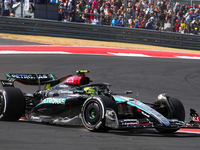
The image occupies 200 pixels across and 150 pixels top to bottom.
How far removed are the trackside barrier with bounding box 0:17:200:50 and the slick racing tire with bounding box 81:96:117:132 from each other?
54.7 ft

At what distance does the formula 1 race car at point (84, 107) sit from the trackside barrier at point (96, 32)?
15055 mm

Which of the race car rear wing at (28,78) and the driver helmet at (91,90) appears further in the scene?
the race car rear wing at (28,78)

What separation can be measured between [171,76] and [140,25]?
9861 millimetres

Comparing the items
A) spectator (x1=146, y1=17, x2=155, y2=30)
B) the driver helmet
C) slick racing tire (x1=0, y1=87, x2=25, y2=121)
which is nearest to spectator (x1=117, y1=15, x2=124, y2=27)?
spectator (x1=146, y1=17, x2=155, y2=30)

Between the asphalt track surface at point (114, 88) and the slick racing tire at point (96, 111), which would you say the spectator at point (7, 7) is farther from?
the slick racing tire at point (96, 111)

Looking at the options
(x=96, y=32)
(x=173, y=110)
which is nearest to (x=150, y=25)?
(x=96, y=32)

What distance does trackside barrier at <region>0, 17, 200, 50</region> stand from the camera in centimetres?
2292

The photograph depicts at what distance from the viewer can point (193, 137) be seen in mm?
6664

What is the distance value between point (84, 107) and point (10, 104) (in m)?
1.50

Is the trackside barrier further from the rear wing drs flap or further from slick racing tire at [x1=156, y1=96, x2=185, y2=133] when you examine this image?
slick racing tire at [x1=156, y1=96, x2=185, y2=133]

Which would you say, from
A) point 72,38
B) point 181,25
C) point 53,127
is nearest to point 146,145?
point 53,127

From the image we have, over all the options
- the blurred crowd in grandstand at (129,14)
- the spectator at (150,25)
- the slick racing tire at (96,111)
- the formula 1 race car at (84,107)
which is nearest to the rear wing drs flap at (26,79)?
the formula 1 race car at (84,107)

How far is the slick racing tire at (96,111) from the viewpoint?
6.39 meters

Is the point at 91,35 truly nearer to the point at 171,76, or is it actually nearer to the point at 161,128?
the point at 171,76
